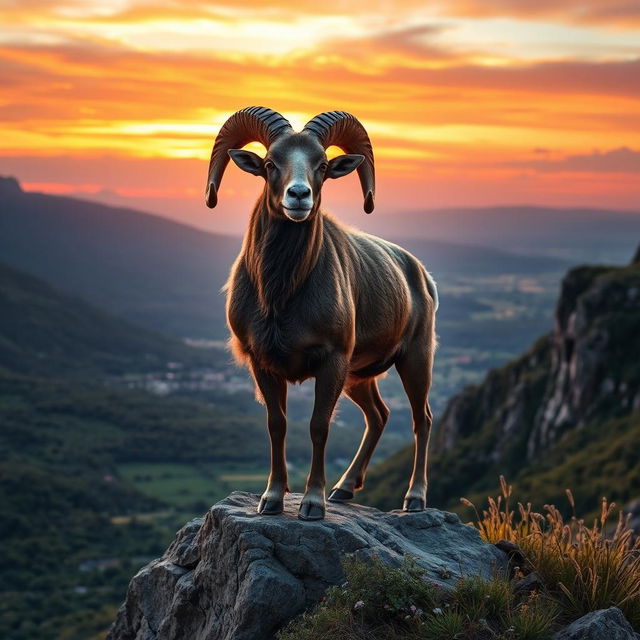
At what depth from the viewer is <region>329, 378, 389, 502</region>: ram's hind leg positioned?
48.7 ft

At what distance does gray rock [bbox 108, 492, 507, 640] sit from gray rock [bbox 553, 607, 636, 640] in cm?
145

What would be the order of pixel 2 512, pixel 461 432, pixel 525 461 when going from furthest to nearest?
pixel 2 512 < pixel 461 432 < pixel 525 461

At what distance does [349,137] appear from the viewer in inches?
533

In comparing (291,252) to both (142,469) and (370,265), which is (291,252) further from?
(142,469)

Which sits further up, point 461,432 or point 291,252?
point 291,252

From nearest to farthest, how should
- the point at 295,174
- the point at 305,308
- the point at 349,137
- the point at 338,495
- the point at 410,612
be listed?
the point at 295,174 < the point at 410,612 < the point at 305,308 < the point at 349,137 < the point at 338,495

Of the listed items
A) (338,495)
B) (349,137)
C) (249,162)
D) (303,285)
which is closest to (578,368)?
(338,495)

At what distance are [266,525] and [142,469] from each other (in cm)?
17514

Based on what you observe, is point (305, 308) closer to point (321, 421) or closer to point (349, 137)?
point (321, 421)

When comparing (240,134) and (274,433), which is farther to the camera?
(240,134)

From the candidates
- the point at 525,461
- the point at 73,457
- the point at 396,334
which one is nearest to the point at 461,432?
the point at 525,461

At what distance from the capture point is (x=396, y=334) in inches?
557

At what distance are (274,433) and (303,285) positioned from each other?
1866 millimetres

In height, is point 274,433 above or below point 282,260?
below
